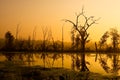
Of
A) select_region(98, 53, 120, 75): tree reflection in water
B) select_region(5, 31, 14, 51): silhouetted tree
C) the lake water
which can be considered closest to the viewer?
select_region(98, 53, 120, 75): tree reflection in water

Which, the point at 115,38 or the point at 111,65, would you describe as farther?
the point at 115,38

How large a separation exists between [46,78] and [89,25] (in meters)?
24.7

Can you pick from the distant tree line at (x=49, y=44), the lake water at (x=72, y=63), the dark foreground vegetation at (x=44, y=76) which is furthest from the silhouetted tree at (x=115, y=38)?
the dark foreground vegetation at (x=44, y=76)

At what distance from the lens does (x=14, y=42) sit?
89.9m

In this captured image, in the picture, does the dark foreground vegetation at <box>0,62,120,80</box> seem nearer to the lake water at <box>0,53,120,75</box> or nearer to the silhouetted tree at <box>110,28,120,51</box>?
the lake water at <box>0,53,120,75</box>

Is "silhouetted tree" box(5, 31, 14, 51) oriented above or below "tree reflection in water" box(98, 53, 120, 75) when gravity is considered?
above

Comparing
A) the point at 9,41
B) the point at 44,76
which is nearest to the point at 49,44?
the point at 9,41

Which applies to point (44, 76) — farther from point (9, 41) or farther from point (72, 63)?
point (9, 41)

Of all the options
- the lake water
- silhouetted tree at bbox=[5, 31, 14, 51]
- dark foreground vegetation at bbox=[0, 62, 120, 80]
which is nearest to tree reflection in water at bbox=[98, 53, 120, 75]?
the lake water

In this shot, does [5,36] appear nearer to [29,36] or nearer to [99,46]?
[29,36]

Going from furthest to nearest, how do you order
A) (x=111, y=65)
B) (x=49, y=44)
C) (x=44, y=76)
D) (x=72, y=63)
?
(x=49, y=44), (x=72, y=63), (x=111, y=65), (x=44, y=76)

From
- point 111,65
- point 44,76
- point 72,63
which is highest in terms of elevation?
point 72,63

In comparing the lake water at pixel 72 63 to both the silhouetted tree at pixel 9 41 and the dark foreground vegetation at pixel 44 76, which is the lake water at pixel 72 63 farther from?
the silhouetted tree at pixel 9 41

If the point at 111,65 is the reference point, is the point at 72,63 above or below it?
above
